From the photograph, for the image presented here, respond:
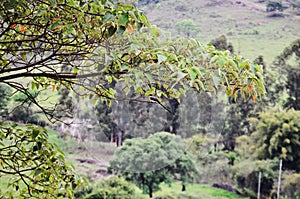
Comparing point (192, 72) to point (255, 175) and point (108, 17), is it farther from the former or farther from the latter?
point (255, 175)

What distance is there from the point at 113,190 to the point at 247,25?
17.9 meters

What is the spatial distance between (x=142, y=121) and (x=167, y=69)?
2.74 m

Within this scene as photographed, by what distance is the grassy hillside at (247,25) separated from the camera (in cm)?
1708

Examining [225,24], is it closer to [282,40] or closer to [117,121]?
[282,40]

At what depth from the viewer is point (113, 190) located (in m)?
6.10

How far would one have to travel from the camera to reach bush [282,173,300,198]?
886 centimetres

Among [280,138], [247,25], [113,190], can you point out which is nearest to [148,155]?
[113,190]

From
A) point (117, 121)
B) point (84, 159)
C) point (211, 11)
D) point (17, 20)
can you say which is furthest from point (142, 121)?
point (211, 11)

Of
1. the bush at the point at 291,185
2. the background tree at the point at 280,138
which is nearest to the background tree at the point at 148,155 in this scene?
the bush at the point at 291,185

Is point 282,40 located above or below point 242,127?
above

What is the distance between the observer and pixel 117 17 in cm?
88

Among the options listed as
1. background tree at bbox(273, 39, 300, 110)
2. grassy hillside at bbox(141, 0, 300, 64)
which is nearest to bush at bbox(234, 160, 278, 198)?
background tree at bbox(273, 39, 300, 110)

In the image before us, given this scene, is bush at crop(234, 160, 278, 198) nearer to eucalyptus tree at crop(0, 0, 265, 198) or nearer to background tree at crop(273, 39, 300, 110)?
background tree at crop(273, 39, 300, 110)

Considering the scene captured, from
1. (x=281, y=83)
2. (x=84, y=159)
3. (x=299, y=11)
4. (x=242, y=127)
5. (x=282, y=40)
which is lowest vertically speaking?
(x=84, y=159)
